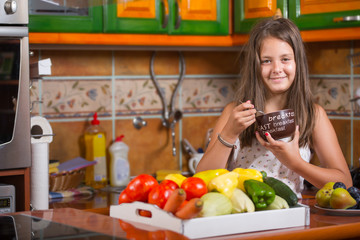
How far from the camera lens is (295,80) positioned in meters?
2.16

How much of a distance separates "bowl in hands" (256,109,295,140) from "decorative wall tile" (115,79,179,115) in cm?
122

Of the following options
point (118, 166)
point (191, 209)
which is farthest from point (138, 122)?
point (191, 209)

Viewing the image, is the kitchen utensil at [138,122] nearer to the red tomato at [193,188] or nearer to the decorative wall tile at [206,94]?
the decorative wall tile at [206,94]

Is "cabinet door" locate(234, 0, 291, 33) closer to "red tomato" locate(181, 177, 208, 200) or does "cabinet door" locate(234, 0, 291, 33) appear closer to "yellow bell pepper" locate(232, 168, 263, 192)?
"yellow bell pepper" locate(232, 168, 263, 192)

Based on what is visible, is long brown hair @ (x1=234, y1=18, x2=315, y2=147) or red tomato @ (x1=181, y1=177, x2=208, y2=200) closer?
red tomato @ (x1=181, y1=177, x2=208, y2=200)

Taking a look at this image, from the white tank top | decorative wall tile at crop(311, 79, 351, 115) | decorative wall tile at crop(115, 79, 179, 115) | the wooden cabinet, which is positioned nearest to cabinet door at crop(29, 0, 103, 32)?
decorative wall tile at crop(115, 79, 179, 115)

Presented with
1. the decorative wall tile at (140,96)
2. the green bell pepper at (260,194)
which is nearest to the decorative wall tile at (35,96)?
the decorative wall tile at (140,96)

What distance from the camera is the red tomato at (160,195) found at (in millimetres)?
1450

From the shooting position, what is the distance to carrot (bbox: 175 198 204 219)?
53.0 inches

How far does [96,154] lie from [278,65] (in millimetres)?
1078

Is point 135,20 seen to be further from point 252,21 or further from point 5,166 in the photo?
point 5,166

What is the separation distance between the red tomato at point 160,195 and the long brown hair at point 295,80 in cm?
81

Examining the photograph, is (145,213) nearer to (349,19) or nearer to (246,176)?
(246,176)

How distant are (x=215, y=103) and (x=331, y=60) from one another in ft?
2.11
